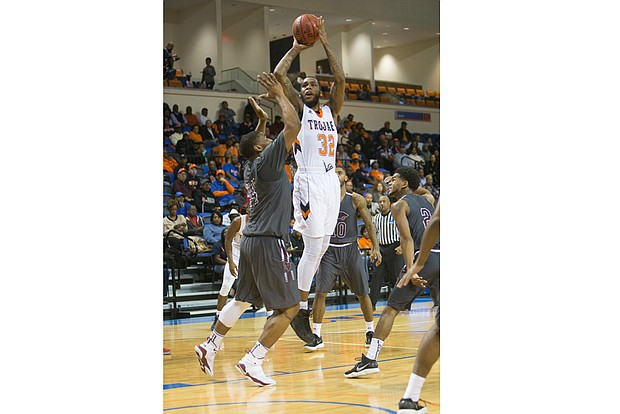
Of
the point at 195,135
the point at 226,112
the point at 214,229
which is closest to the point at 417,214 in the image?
the point at 214,229

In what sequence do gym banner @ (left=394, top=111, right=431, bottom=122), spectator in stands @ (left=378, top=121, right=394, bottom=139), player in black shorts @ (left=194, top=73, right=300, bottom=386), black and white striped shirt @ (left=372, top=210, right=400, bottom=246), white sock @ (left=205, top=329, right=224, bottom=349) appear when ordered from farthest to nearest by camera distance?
gym banner @ (left=394, top=111, right=431, bottom=122)
spectator in stands @ (left=378, top=121, right=394, bottom=139)
black and white striped shirt @ (left=372, top=210, right=400, bottom=246)
white sock @ (left=205, top=329, right=224, bottom=349)
player in black shorts @ (left=194, top=73, right=300, bottom=386)

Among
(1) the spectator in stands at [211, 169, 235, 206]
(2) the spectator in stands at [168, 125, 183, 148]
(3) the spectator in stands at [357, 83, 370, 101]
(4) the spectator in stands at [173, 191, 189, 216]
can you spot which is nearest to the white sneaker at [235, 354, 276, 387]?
(4) the spectator in stands at [173, 191, 189, 216]

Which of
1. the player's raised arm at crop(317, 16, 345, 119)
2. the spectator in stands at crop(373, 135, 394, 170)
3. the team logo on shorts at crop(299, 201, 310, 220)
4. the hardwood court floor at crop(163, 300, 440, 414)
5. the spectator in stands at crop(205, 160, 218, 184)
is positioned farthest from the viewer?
the spectator in stands at crop(373, 135, 394, 170)

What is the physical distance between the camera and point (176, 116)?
17.8 meters

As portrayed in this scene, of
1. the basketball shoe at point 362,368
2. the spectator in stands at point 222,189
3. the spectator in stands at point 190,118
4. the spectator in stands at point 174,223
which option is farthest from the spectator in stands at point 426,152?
the basketball shoe at point 362,368

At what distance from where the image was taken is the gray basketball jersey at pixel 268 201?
5.46 meters

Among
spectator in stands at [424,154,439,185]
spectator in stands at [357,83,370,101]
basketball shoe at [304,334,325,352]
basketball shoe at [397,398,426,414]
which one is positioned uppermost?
spectator in stands at [357,83,370,101]

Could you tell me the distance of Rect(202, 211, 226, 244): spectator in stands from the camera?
12.2 meters

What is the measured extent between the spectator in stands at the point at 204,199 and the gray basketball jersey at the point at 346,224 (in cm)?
637

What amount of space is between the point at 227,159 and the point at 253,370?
36.2 ft

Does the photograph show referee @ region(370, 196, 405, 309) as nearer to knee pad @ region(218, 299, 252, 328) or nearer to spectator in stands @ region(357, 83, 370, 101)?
knee pad @ region(218, 299, 252, 328)
